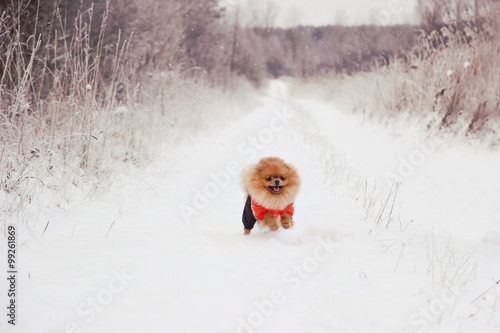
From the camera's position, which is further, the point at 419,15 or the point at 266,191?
the point at 419,15

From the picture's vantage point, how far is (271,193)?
105 inches

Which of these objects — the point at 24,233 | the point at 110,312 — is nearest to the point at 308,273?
the point at 110,312

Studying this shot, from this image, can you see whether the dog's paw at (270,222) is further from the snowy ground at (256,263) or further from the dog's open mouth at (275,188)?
the dog's open mouth at (275,188)

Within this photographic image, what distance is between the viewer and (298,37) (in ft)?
128

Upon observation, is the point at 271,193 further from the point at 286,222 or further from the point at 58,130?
the point at 58,130

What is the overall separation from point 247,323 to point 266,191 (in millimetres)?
1268

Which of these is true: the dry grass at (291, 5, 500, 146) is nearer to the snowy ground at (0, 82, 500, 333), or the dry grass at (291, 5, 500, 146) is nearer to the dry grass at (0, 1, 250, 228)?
the snowy ground at (0, 82, 500, 333)

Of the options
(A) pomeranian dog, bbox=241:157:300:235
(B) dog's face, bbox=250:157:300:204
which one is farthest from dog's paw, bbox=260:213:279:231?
(B) dog's face, bbox=250:157:300:204

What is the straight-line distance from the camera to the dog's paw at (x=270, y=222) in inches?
106

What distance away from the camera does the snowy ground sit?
1.53 m

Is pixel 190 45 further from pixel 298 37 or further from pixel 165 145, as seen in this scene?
pixel 298 37

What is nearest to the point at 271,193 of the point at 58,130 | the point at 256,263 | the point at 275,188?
the point at 275,188

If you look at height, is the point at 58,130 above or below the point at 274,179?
above

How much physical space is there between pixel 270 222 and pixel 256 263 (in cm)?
63
